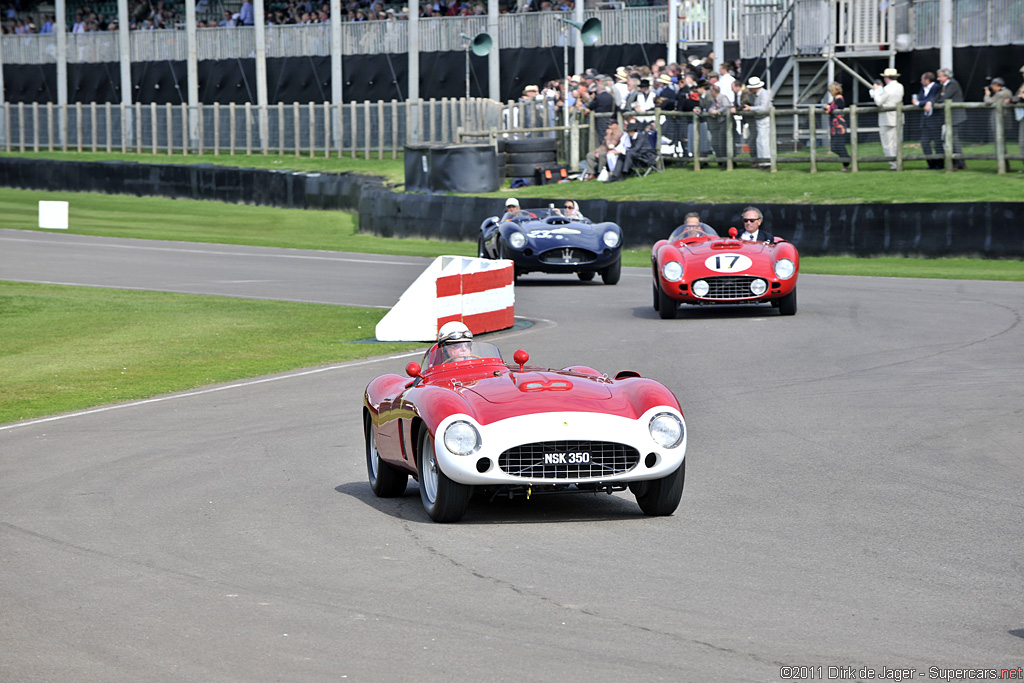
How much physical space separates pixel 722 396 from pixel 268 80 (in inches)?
1595

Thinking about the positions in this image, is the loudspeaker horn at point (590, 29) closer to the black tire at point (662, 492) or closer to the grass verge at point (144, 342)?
the grass verge at point (144, 342)

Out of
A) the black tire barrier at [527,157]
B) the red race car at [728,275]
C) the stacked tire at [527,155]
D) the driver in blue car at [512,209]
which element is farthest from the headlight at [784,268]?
the black tire barrier at [527,157]

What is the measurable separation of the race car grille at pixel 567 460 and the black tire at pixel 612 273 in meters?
14.0

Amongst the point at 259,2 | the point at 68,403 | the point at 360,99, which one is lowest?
the point at 68,403

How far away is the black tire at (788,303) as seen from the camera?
1638 cm

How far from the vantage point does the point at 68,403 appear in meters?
12.0

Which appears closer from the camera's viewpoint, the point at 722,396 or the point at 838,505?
the point at 838,505

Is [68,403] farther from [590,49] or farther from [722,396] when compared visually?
[590,49]

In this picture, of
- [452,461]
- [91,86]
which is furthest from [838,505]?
[91,86]

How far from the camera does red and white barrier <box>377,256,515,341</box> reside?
51.7 ft

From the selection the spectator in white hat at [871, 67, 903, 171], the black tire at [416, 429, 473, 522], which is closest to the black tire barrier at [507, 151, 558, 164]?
the spectator in white hat at [871, 67, 903, 171]

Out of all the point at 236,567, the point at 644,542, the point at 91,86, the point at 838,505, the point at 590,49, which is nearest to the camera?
the point at 236,567

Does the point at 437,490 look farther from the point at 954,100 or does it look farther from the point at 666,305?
the point at 954,100

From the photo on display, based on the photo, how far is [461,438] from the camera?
22.6 feet
